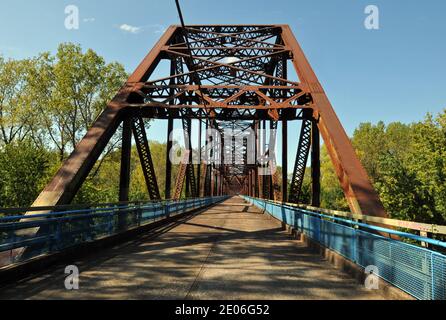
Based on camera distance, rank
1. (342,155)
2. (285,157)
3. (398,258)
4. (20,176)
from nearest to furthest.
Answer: (398,258)
(342,155)
(20,176)
(285,157)

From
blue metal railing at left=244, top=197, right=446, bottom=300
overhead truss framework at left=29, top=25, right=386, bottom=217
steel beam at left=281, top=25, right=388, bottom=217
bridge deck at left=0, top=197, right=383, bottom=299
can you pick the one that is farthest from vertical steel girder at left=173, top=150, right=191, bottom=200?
blue metal railing at left=244, top=197, right=446, bottom=300

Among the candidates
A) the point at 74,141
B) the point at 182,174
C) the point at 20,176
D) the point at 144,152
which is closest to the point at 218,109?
the point at 144,152

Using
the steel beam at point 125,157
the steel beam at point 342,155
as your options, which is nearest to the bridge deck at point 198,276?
the steel beam at point 342,155

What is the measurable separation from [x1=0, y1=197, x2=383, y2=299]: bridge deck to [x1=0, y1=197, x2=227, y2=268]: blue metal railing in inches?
21.7

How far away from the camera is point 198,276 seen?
21.4 ft

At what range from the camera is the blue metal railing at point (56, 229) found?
600 centimetres

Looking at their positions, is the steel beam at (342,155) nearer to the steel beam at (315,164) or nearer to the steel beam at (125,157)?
the steel beam at (315,164)

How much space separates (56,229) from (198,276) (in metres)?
3.45

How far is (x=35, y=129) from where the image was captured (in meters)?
33.5

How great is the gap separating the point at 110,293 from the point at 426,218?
23738mm

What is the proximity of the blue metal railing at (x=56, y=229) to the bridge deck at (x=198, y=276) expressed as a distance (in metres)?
0.55

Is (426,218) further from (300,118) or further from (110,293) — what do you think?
(110,293)

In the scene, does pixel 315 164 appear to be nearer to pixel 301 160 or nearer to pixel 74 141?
pixel 301 160

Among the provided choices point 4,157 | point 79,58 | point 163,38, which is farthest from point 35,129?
point 163,38
